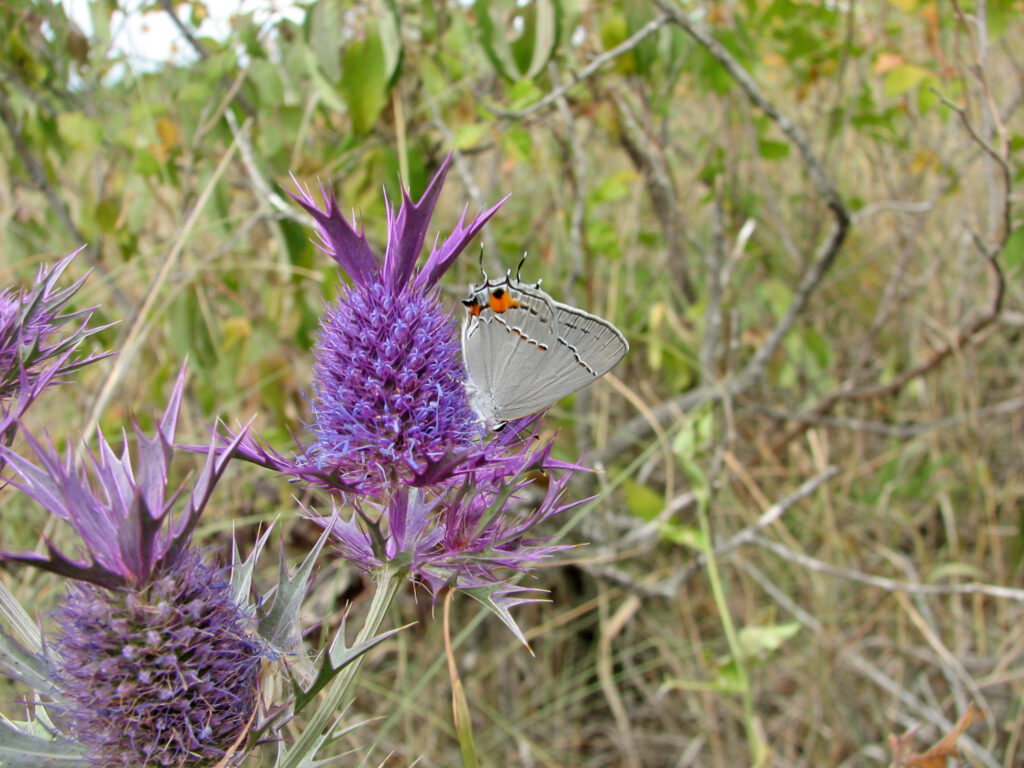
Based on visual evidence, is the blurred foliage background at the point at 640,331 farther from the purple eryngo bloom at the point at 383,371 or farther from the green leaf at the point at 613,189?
the purple eryngo bloom at the point at 383,371

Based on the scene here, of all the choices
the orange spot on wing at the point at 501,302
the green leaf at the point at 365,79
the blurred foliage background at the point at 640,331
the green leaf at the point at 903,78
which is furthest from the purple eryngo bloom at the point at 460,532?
the green leaf at the point at 903,78

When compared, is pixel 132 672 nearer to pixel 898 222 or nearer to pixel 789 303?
pixel 789 303

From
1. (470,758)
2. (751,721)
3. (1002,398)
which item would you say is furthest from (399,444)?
(1002,398)

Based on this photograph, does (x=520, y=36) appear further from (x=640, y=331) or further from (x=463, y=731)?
(x=463, y=731)

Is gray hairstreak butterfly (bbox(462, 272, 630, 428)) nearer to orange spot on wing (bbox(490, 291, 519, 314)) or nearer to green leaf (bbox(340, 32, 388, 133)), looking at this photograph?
orange spot on wing (bbox(490, 291, 519, 314))

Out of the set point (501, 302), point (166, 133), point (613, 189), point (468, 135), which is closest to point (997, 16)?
point (613, 189)
